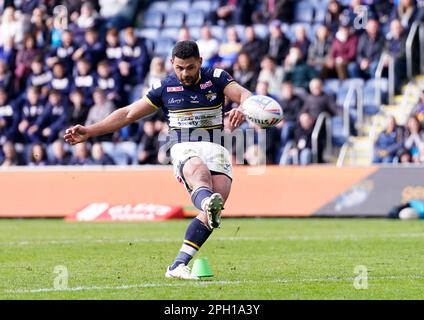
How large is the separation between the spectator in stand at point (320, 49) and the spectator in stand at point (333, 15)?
0.31m

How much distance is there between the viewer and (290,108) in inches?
961

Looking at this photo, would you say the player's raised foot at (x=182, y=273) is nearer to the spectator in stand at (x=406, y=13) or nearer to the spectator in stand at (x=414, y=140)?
the spectator in stand at (x=414, y=140)

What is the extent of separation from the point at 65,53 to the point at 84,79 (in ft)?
4.75

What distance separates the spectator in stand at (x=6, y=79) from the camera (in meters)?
28.1

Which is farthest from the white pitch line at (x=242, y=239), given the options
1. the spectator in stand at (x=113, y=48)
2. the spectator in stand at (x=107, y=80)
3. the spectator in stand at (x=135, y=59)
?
the spectator in stand at (x=113, y=48)

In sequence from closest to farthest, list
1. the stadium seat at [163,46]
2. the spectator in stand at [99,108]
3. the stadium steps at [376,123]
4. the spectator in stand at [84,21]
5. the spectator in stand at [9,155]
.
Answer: the stadium steps at [376,123], the spectator in stand at [9,155], the spectator in stand at [99,108], the spectator in stand at [84,21], the stadium seat at [163,46]

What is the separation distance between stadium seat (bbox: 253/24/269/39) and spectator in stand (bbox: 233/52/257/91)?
2274mm

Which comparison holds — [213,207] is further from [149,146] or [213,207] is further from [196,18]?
[196,18]

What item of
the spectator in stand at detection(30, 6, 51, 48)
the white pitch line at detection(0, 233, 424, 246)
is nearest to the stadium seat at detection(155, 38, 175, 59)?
the spectator in stand at detection(30, 6, 51, 48)

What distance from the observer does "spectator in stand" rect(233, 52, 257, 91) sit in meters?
25.1

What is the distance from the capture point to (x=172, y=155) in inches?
457

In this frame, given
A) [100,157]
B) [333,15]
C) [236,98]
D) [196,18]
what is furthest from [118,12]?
[236,98]
